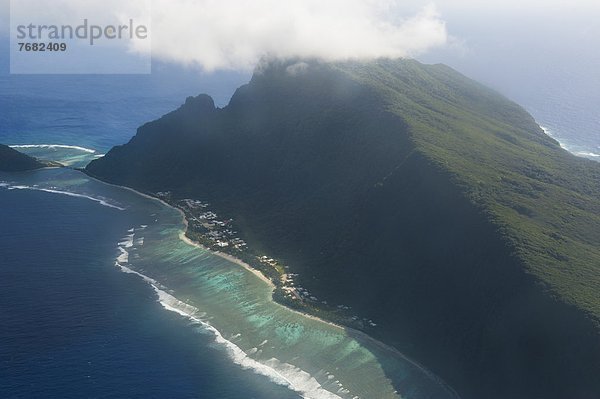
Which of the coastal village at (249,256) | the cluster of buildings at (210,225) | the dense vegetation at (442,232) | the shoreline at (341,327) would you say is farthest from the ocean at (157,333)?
the dense vegetation at (442,232)

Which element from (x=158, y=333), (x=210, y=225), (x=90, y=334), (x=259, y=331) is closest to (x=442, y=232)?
(x=259, y=331)

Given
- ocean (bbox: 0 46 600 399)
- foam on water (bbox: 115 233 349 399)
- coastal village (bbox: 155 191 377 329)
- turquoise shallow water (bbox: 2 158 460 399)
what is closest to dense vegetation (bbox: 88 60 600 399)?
coastal village (bbox: 155 191 377 329)

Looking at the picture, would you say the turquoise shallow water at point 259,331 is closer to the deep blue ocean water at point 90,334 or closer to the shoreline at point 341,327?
the shoreline at point 341,327

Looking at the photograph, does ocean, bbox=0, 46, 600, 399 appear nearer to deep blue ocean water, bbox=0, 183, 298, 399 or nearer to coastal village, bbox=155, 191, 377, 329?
deep blue ocean water, bbox=0, 183, 298, 399

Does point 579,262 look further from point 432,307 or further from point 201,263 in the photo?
point 201,263

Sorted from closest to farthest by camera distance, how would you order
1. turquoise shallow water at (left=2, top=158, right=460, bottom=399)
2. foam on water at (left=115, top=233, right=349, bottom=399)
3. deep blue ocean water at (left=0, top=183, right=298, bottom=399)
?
deep blue ocean water at (left=0, top=183, right=298, bottom=399)
foam on water at (left=115, top=233, right=349, bottom=399)
turquoise shallow water at (left=2, top=158, right=460, bottom=399)

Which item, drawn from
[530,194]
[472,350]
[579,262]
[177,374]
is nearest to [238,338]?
[177,374]
